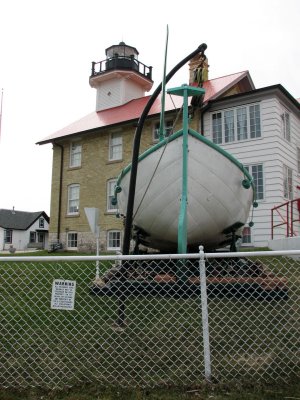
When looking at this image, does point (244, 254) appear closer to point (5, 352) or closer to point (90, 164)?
point (5, 352)

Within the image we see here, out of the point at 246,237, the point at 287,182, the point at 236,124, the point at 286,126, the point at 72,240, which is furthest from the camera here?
the point at 72,240

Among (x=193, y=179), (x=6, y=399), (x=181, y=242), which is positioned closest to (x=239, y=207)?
(x=193, y=179)

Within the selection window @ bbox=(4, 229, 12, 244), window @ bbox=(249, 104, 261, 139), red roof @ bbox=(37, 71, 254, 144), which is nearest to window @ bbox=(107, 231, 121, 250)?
red roof @ bbox=(37, 71, 254, 144)

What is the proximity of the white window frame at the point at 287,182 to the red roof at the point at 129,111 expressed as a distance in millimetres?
4551

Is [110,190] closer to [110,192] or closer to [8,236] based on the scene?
[110,192]

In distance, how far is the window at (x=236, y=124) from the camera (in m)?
16.9

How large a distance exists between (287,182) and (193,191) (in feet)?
38.8

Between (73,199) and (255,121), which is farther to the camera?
(73,199)

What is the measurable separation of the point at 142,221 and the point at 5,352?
11.5 feet

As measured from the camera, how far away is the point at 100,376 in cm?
340

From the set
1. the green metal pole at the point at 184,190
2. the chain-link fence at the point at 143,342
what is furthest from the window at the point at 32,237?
the green metal pole at the point at 184,190

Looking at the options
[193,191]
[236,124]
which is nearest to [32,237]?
[236,124]

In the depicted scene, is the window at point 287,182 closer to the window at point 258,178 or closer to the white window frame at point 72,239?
the window at point 258,178

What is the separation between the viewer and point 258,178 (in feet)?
53.6
